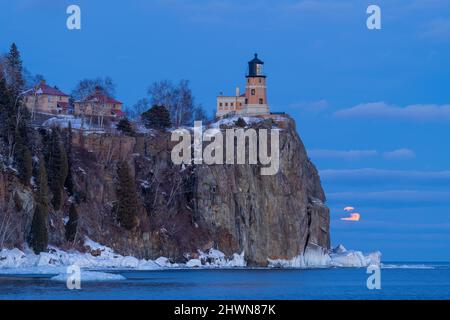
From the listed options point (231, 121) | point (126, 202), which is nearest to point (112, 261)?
point (126, 202)

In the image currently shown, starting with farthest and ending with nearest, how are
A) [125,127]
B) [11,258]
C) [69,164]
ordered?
1. [125,127]
2. [69,164]
3. [11,258]

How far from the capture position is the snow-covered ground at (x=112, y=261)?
113 metres

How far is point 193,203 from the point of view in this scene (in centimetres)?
14862

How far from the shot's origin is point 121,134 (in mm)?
150375

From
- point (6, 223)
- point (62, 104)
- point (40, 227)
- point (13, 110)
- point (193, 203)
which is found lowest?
point (40, 227)

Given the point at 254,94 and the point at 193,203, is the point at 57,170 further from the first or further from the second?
the point at 254,94

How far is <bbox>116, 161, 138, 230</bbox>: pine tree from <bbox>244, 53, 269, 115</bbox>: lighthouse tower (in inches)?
1468

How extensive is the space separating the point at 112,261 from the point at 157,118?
110 feet

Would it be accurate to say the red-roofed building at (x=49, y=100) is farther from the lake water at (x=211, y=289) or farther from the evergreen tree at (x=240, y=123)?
the lake water at (x=211, y=289)

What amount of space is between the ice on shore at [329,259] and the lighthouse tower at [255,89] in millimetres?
23608

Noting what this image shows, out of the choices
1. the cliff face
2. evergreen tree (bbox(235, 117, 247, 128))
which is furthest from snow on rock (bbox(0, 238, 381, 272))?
evergreen tree (bbox(235, 117, 247, 128))

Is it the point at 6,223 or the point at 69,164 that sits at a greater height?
the point at 69,164
